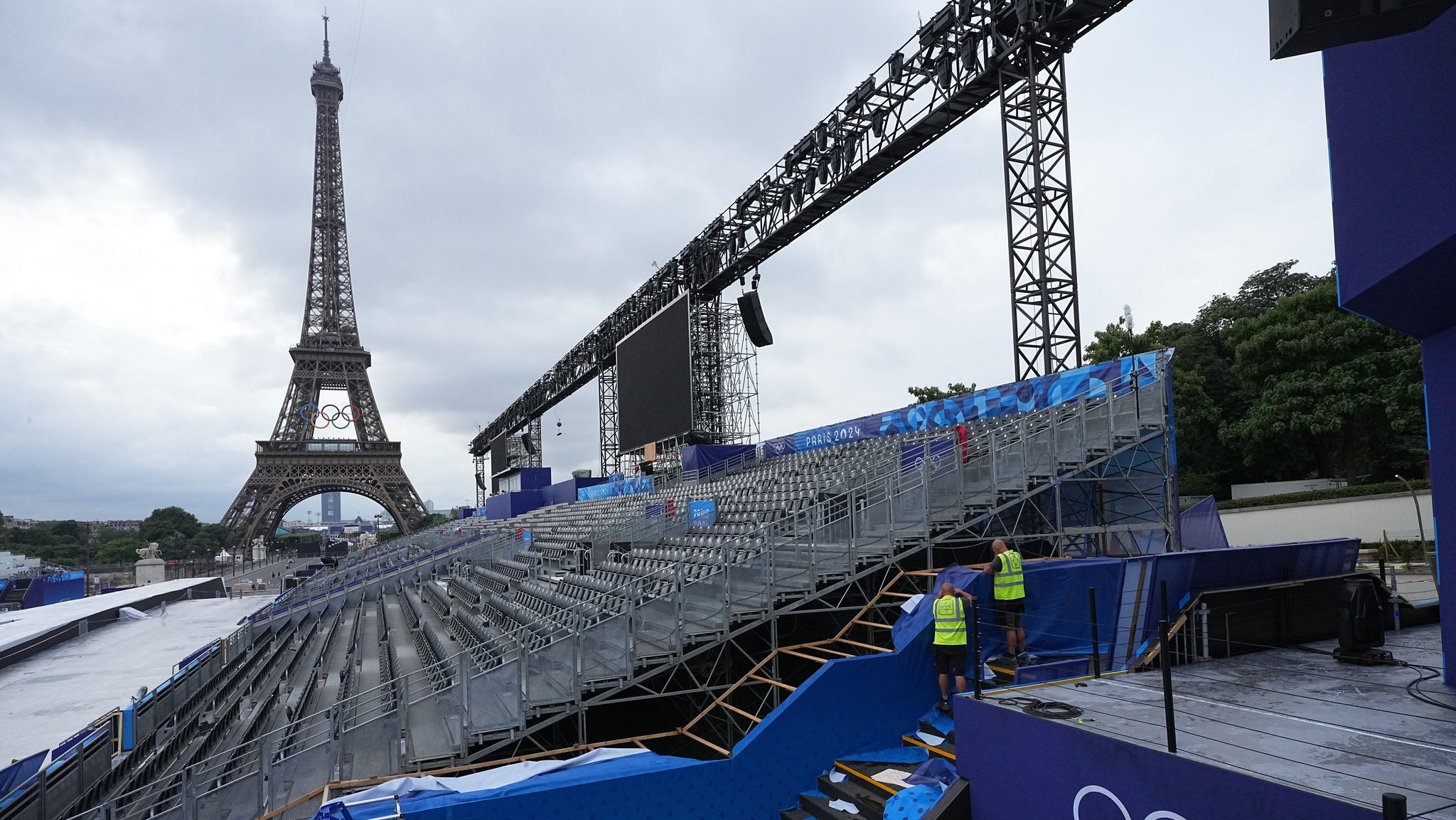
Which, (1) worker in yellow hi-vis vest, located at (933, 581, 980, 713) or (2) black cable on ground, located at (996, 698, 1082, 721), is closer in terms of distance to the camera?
(2) black cable on ground, located at (996, 698, 1082, 721)

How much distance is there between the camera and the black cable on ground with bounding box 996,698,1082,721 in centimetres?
507

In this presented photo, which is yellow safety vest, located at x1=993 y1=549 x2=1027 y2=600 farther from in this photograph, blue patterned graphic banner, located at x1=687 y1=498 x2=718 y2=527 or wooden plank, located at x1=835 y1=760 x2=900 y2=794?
blue patterned graphic banner, located at x1=687 y1=498 x2=718 y2=527

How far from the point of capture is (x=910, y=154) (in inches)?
631

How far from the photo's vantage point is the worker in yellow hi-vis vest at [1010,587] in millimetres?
7293

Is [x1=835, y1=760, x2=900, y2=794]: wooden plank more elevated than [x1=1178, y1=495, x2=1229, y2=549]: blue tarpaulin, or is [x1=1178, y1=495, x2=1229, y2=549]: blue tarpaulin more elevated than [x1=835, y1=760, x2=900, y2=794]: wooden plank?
[x1=1178, y1=495, x2=1229, y2=549]: blue tarpaulin

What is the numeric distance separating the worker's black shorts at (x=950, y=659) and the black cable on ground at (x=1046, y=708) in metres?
1.03

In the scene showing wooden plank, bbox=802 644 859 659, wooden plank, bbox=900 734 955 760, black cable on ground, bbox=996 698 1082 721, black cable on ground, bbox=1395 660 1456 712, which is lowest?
wooden plank, bbox=900 734 955 760

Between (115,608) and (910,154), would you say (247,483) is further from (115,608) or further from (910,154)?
(910,154)

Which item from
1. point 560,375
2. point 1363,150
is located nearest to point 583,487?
point 560,375

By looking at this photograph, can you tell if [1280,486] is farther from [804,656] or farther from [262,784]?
[262,784]

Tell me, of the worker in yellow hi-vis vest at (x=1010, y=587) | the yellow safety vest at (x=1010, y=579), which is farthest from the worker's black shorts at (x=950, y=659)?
the yellow safety vest at (x=1010, y=579)

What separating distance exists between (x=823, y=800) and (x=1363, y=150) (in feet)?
19.8

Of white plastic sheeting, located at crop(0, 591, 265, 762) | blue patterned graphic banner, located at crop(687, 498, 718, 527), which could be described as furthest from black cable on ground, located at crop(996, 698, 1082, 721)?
white plastic sheeting, located at crop(0, 591, 265, 762)

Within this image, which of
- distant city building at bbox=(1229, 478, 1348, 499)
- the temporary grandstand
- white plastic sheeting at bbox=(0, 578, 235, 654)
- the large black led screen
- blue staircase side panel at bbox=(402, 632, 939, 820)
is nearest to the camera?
blue staircase side panel at bbox=(402, 632, 939, 820)
